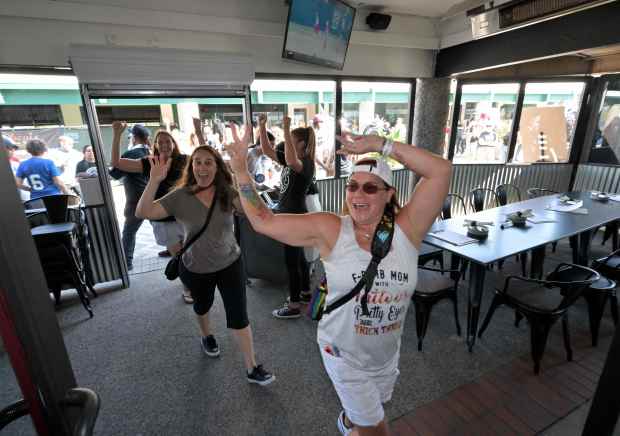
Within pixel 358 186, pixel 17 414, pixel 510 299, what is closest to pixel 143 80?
pixel 358 186

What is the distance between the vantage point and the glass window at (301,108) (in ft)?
A: 16.0

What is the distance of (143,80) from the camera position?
3.52 meters

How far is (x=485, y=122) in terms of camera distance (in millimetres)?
6336

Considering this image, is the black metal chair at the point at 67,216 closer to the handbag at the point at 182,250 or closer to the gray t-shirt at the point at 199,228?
the handbag at the point at 182,250

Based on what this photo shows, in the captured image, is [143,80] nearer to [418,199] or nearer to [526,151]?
[418,199]

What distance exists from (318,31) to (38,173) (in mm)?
3895

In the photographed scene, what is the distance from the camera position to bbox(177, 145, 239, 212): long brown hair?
2.15 metres

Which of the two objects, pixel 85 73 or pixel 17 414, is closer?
pixel 17 414

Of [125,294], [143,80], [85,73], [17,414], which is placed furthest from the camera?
[125,294]

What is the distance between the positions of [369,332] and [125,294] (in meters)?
3.44

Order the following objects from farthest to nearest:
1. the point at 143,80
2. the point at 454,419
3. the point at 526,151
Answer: the point at 526,151 < the point at 143,80 < the point at 454,419

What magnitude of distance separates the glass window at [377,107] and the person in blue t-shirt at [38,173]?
4156 mm

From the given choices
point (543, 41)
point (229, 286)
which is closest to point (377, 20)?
point (543, 41)

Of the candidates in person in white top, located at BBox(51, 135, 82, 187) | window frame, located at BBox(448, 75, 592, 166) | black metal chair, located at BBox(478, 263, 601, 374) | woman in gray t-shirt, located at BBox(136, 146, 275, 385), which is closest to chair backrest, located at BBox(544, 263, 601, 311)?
black metal chair, located at BBox(478, 263, 601, 374)
